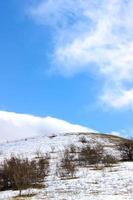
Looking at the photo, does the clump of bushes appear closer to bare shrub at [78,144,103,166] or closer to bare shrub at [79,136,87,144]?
bare shrub at [78,144,103,166]

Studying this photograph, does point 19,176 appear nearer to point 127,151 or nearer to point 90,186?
point 90,186

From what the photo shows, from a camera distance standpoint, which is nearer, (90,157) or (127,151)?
(90,157)

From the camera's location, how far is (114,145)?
5091cm

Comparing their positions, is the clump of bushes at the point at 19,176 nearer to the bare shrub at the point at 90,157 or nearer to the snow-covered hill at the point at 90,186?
the snow-covered hill at the point at 90,186

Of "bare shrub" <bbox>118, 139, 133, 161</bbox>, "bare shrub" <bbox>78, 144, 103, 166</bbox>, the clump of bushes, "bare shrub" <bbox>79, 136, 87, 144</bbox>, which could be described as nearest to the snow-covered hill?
the clump of bushes

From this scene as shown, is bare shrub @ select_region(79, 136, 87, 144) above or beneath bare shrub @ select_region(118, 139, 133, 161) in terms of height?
above

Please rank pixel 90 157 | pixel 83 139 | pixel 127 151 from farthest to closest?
pixel 83 139, pixel 127 151, pixel 90 157

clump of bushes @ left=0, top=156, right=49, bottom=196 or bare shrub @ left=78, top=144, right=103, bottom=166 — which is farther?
bare shrub @ left=78, top=144, right=103, bottom=166

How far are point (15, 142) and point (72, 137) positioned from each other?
27.0ft

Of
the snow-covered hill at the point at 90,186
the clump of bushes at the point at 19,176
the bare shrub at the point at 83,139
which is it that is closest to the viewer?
the snow-covered hill at the point at 90,186

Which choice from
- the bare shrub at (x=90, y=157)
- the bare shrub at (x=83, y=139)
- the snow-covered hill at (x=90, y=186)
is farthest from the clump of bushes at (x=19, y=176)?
the bare shrub at (x=83, y=139)

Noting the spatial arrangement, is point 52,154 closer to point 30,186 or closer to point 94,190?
point 30,186

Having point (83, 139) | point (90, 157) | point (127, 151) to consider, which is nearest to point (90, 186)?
point (90, 157)

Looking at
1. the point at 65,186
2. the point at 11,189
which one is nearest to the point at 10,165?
the point at 11,189
